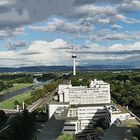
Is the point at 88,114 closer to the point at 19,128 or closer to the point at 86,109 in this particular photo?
the point at 86,109

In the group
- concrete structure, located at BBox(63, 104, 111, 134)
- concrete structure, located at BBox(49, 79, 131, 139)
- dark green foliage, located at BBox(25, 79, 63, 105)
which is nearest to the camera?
concrete structure, located at BBox(49, 79, 131, 139)

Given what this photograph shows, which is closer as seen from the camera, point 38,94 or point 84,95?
point 84,95

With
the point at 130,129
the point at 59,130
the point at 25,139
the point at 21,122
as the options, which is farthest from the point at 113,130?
the point at 21,122

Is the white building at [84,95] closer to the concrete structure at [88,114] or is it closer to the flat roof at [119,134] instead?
the concrete structure at [88,114]

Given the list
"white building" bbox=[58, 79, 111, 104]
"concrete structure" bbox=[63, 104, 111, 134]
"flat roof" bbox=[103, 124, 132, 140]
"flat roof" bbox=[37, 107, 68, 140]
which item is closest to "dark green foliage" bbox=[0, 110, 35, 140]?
"flat roof" bbox=[37, 107, 68, 140]

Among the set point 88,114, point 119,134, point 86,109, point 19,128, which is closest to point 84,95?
point 86,109

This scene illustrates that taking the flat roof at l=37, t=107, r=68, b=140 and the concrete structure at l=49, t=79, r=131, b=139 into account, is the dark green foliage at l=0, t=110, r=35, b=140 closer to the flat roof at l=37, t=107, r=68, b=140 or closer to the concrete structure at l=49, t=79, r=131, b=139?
the flat roof at l=37, t=107, r=68, b=140

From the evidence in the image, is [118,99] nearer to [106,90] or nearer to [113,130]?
[106,90]

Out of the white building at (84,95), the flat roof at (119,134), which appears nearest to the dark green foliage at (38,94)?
the white building at (84,95)
